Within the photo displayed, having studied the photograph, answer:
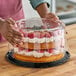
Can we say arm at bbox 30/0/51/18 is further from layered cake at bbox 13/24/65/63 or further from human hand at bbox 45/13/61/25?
layered cake at bbox 13/24/65/63

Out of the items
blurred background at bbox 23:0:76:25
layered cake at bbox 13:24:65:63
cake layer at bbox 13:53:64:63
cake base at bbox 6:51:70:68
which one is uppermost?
layered cake at bbox 13:24:65:63

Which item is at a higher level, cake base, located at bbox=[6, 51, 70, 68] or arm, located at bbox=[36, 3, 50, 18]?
arm, located at bbox=[36, 3, 50, 18]

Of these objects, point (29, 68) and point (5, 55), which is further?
point (5, 55)

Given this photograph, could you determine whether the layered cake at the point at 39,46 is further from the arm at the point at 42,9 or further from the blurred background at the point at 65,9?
the blurred background at the point at 65,9

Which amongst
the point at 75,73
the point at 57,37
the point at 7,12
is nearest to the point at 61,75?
the point at 75,73

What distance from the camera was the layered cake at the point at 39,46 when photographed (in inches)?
41.3

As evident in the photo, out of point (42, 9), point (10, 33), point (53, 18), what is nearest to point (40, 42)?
point (10, 33)

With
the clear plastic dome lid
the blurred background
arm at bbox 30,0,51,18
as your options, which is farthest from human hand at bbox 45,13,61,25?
the blurred background

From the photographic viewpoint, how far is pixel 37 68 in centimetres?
→ 104

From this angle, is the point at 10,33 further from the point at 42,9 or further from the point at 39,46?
the point at 42,9

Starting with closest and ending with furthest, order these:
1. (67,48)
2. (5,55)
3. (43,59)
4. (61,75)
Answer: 1. (61,75)
2. (43,59)
3. (5,55)
4. (67,48)

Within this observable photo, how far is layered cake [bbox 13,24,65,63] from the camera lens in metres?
1.05

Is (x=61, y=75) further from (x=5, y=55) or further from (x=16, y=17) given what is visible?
(x=16, y=17)

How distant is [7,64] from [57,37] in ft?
0.79
